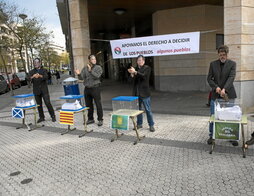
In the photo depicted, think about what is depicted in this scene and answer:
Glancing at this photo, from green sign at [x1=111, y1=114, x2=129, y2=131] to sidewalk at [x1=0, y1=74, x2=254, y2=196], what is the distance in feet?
1.33

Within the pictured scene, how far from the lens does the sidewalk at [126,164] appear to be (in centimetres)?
335

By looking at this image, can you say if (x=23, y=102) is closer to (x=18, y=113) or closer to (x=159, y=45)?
(x=18, y=113)

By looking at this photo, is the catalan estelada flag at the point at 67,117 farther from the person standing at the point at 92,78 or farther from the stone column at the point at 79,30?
the stone column at the point at 79,30

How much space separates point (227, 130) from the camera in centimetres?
413

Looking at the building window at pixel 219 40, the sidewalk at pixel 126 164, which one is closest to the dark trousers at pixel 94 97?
the sidewalk at pixel 126 164

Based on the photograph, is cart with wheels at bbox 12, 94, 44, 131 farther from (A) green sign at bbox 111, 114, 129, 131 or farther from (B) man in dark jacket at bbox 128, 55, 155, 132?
(B) man in dark jacket at bbox 128, 55, 155, 132

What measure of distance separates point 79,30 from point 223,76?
20.6 ft

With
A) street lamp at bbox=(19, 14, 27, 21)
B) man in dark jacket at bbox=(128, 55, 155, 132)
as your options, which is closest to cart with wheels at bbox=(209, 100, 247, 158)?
man in dark jacket at bbox=(128, 55, 155, 132)

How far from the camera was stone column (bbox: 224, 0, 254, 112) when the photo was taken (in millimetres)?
6535

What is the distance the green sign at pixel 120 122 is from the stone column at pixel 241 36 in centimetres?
379

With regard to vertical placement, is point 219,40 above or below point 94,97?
above

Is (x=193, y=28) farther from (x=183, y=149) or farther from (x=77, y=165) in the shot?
(x=77, y=165)

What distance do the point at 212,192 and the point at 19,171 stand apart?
3.21 meters

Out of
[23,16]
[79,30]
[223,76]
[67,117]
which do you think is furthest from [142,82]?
[23,16]
